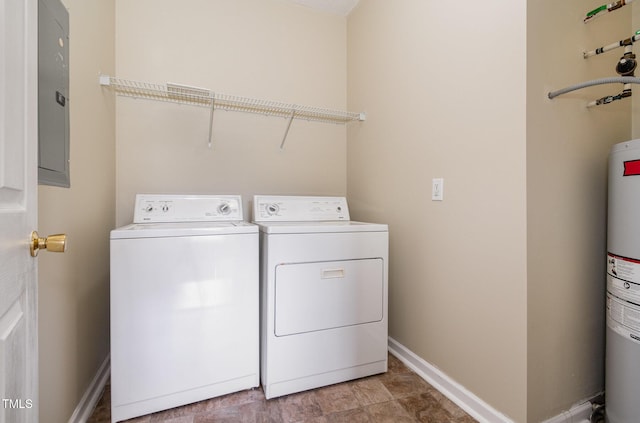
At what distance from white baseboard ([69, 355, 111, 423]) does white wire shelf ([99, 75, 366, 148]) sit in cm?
160

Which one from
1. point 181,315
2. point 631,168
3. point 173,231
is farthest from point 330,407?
Answer: point 631,168

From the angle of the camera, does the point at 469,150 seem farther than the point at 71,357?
Yes

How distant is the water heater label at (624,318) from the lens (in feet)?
3.50

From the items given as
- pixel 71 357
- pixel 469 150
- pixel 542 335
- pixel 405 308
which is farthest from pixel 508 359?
pixel 71 357

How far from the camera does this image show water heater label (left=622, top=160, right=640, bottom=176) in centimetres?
106

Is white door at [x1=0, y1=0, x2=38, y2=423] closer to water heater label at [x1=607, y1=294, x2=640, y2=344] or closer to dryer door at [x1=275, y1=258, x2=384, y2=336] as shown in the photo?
dryer door at [x1=275, y1=258, x2=384, y2=336]

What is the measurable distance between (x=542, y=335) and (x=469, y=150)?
2.84ft

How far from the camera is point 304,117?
7.65 feet

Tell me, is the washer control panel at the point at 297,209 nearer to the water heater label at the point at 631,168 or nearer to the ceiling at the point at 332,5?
the water heater label at the point at 631,168

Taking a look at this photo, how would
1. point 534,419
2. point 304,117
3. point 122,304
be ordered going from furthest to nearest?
point 304,117
point 122,304
point 534,419

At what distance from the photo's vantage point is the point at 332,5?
7.66ft

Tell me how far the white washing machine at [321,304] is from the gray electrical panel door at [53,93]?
87 centimetres

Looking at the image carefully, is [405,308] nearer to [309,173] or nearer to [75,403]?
[309,173]

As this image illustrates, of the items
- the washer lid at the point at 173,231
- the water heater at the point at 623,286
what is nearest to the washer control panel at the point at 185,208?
the washer lid at the point at 173,231
